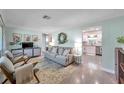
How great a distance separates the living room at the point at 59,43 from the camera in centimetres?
280

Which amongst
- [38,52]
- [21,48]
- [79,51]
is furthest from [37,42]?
[79,51]

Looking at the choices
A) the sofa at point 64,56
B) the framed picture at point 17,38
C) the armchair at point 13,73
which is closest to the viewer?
the armchair at point 13,73

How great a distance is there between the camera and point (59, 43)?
674 cm

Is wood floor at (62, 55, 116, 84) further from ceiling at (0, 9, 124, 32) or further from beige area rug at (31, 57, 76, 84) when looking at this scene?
ceiling at (0, 9, 124, 32)

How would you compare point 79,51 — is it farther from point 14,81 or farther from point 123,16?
point 14,81

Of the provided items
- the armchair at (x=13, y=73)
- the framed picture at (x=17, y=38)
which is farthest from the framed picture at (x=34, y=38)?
the armchair at (x=13, y=73)

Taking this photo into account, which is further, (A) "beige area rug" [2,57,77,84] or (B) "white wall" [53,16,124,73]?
(B) "white wall" [53,16,124,73]

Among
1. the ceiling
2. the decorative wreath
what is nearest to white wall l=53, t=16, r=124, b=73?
the ceiling

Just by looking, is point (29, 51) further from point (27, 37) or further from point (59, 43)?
point (59, 43)

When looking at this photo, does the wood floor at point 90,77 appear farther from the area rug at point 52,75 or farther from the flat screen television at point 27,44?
the flat screen television at point 27,44

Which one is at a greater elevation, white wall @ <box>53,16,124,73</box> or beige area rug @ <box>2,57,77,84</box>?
white wall @ <box>53,16,124,73</box>

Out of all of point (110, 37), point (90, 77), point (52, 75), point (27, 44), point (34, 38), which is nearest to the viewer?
point (90, 77)

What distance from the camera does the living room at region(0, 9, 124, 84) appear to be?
2.80 metres

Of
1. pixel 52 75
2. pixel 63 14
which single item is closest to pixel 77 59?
pixel 52 75
